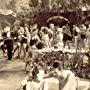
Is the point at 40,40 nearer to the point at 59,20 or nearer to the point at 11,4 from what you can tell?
the point at 59,20

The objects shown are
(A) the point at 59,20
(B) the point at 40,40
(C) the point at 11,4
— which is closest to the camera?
(B) the point at 40,40

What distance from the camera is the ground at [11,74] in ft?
43.9

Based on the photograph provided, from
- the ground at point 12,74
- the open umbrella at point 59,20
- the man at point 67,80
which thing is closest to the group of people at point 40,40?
the ground at point 12,74

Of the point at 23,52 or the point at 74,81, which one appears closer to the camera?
the point at 74,81

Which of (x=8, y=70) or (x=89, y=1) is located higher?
(x=89, y=1)

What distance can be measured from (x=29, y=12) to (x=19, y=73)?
13752 millimetres

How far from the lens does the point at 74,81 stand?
10.4 m

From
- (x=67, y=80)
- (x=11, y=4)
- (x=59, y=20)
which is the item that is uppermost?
(x=11, y=4)

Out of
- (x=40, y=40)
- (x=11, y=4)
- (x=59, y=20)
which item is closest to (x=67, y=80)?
(x=40, y=40)

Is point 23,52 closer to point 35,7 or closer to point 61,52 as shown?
point 61,52

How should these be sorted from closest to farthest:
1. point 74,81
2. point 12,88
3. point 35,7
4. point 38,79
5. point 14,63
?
point 74,81, point 38,79, point 12,88, point 14,63, point 35,7

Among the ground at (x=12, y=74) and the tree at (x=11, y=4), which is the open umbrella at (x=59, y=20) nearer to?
the ground at (x=12, y=74)

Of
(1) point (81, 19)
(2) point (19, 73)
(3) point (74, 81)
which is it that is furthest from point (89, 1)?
(3) point (74, 81)

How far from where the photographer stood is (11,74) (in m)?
15.3
